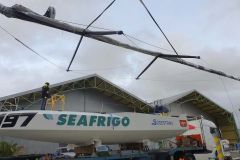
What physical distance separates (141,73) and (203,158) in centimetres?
590

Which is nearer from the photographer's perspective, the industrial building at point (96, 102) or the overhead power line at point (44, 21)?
the overhead power line at point (44, 21)

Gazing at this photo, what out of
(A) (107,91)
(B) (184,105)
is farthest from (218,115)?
(A) (107,91)

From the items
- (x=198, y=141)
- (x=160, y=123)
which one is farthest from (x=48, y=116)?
(x=198, y=141)

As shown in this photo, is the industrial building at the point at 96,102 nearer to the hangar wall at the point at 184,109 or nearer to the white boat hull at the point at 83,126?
the hangar wall at the point at 184,109

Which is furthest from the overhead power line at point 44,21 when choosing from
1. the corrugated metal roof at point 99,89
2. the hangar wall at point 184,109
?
the hangar wall at point 184,109

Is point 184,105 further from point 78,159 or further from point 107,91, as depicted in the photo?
point 78,159

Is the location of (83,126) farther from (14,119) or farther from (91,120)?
(14,119)

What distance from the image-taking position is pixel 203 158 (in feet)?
51.4

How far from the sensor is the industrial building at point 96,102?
17.3 m

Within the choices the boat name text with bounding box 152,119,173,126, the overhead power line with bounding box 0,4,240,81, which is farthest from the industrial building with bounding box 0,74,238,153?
the boat name text with bounding box 152,119,173,126

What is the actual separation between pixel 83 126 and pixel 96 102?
38.8 ft

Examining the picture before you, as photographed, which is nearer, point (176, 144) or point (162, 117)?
point (162, 117)

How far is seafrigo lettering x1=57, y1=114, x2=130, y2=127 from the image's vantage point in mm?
10289

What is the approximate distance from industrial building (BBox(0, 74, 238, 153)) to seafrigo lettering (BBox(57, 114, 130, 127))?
1.64 meters
